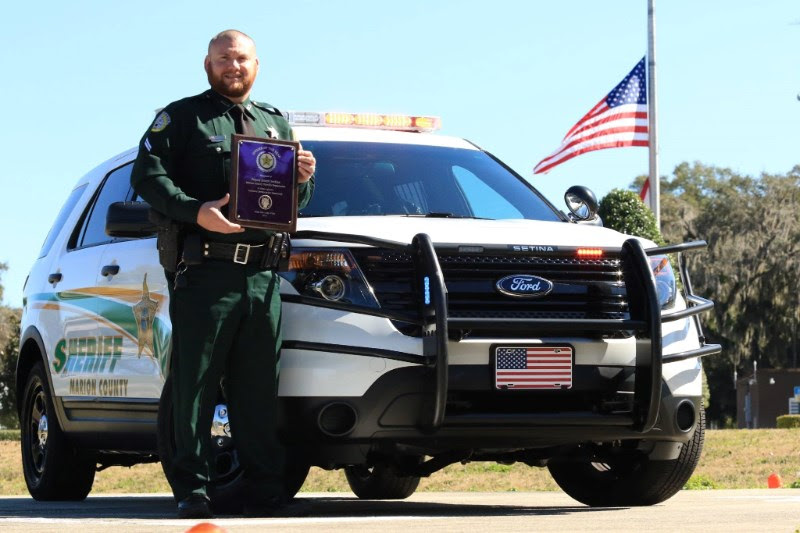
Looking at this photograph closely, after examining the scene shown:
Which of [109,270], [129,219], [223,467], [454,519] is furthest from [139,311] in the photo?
[454,519]

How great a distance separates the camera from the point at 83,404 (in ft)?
27.3

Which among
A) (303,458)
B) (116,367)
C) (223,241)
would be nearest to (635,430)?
(303,458)

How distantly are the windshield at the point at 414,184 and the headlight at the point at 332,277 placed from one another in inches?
31.5

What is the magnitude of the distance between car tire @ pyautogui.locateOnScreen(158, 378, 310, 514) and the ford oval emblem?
1133 millimetres

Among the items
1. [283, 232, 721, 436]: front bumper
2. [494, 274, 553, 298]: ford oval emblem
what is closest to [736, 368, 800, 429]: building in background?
[283, 232, 721, 436]: front bumper

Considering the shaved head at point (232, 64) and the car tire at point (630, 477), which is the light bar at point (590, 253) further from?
the shaved head at point (232, 64)

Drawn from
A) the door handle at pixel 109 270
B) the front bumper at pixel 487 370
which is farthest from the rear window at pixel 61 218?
the front bumper at pixel 487 370

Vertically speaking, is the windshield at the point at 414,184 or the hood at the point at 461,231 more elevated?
the windshield at the point at 414,184

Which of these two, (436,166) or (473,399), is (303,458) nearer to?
(473,399)

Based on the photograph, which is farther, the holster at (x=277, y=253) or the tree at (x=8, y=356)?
the tree at (x=8, y=356)

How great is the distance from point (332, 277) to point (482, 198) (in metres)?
1.77

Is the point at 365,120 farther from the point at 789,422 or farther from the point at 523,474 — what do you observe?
the point at 789,422

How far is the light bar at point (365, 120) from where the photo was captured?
27.2 ft

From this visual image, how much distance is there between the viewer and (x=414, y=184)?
7.87m
